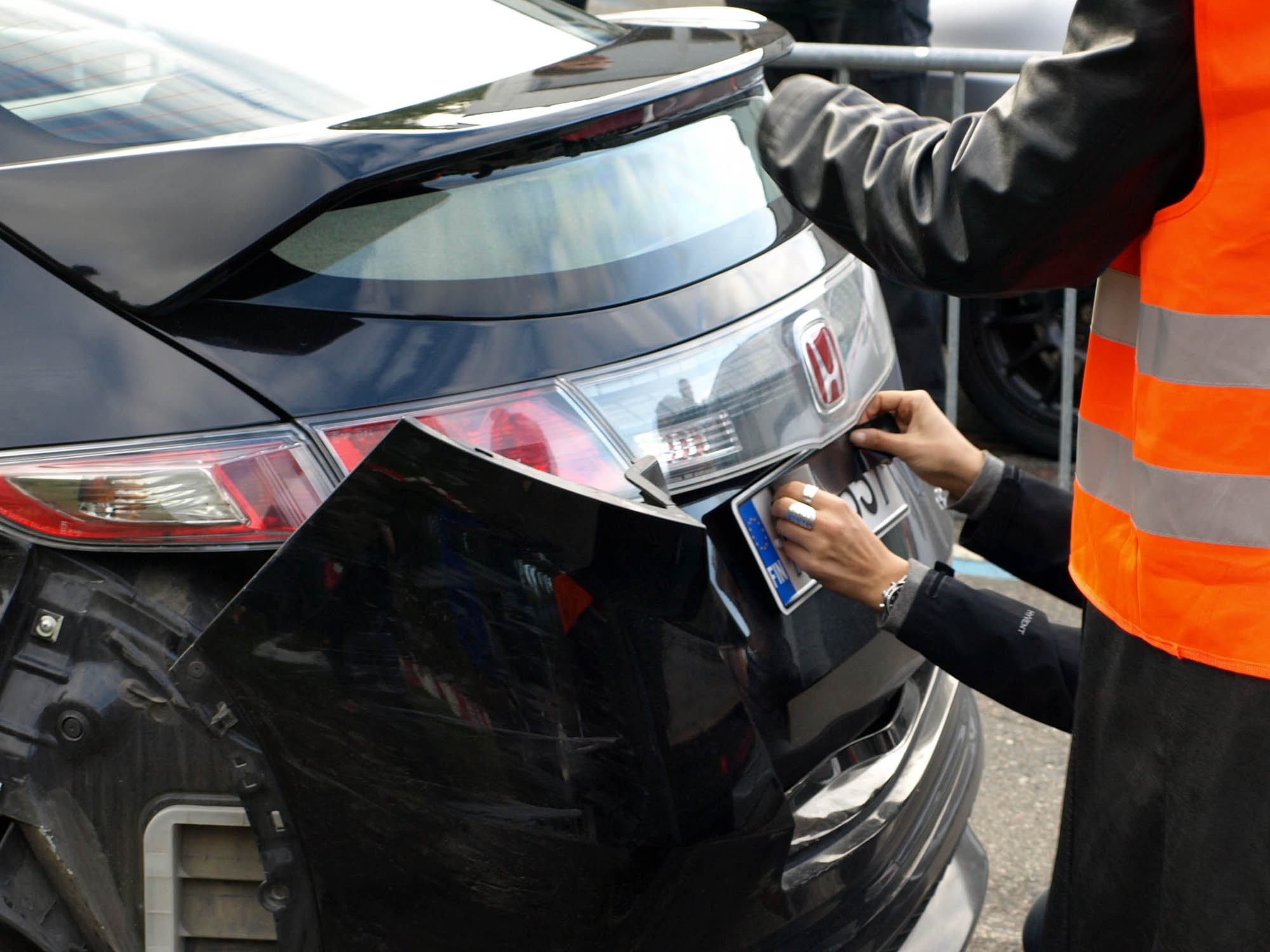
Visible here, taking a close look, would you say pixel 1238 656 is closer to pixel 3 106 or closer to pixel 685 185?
pixel 685 185

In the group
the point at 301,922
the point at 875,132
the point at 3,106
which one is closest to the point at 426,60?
the point at 3,106

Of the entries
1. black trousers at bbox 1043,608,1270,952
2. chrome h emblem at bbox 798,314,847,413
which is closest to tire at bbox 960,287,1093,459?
chrome h emblem at bbox 798,314,847,413

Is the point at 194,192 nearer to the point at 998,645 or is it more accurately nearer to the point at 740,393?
the point at 740,393

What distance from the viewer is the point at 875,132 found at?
145 centimetres

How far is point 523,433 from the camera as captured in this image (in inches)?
56.6

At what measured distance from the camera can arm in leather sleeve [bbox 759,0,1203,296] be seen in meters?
1.19

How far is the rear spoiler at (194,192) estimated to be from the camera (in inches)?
54.6

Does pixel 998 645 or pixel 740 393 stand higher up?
pixel 740 393

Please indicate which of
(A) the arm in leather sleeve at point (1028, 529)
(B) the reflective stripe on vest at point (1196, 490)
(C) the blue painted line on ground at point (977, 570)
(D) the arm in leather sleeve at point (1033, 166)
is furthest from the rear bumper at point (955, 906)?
(C) the blue painted line on ground at point (977, 570)

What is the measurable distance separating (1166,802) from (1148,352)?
445mm

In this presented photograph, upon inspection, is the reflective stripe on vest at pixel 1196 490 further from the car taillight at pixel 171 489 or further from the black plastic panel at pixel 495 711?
the car taillight at pixel 171 489

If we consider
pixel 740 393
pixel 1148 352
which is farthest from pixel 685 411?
pixel 1148 352

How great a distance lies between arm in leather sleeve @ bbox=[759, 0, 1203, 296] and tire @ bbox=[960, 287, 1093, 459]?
10.2 ft

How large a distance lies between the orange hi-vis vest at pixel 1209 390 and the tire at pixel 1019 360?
3.18m
